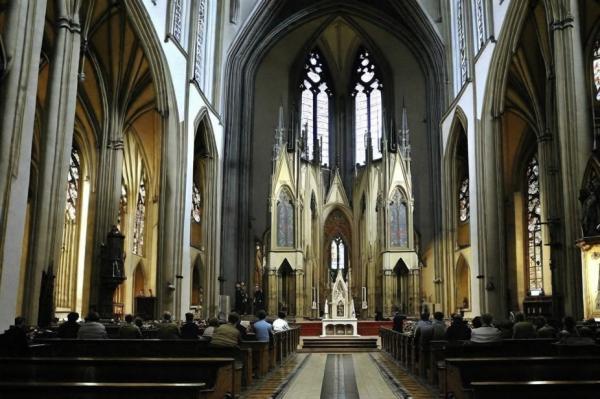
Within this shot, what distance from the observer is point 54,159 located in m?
14.8

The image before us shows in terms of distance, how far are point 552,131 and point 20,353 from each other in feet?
66.5

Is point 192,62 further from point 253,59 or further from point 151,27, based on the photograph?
point 253,59

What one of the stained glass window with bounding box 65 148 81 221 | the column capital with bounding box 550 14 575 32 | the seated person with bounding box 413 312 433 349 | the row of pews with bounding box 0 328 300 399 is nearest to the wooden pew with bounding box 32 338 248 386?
the row of pews with bounding box 0 328 300 399

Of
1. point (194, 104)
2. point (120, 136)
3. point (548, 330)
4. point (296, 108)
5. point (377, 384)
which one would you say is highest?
point (296, 108)

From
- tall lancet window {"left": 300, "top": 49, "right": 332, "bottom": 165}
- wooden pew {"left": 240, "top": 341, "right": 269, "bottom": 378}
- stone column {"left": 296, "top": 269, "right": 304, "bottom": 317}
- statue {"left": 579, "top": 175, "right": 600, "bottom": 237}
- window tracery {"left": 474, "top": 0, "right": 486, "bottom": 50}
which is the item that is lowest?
wooden pew {"left": 240, "top": 341, "right": 269, "bottom": 378}

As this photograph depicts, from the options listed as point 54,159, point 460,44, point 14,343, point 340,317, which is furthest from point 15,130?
point 460,44

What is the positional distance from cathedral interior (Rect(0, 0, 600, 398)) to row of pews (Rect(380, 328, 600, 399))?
1.47m

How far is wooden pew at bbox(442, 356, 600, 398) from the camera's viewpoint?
22.4ft

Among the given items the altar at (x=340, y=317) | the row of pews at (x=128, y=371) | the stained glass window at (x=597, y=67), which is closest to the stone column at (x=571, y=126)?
the stained glass window at (x=597, y=67)

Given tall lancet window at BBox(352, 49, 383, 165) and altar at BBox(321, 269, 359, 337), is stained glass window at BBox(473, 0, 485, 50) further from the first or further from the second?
tall lancet window at BBox(352, 49, 383, 165)

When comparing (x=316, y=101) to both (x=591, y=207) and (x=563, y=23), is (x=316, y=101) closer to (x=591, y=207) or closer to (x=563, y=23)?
(x=563, y=23)

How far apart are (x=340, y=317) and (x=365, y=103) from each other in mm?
18692

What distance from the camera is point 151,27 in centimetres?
2147

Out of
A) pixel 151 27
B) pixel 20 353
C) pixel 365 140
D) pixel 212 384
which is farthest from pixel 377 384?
pixel 365 140
